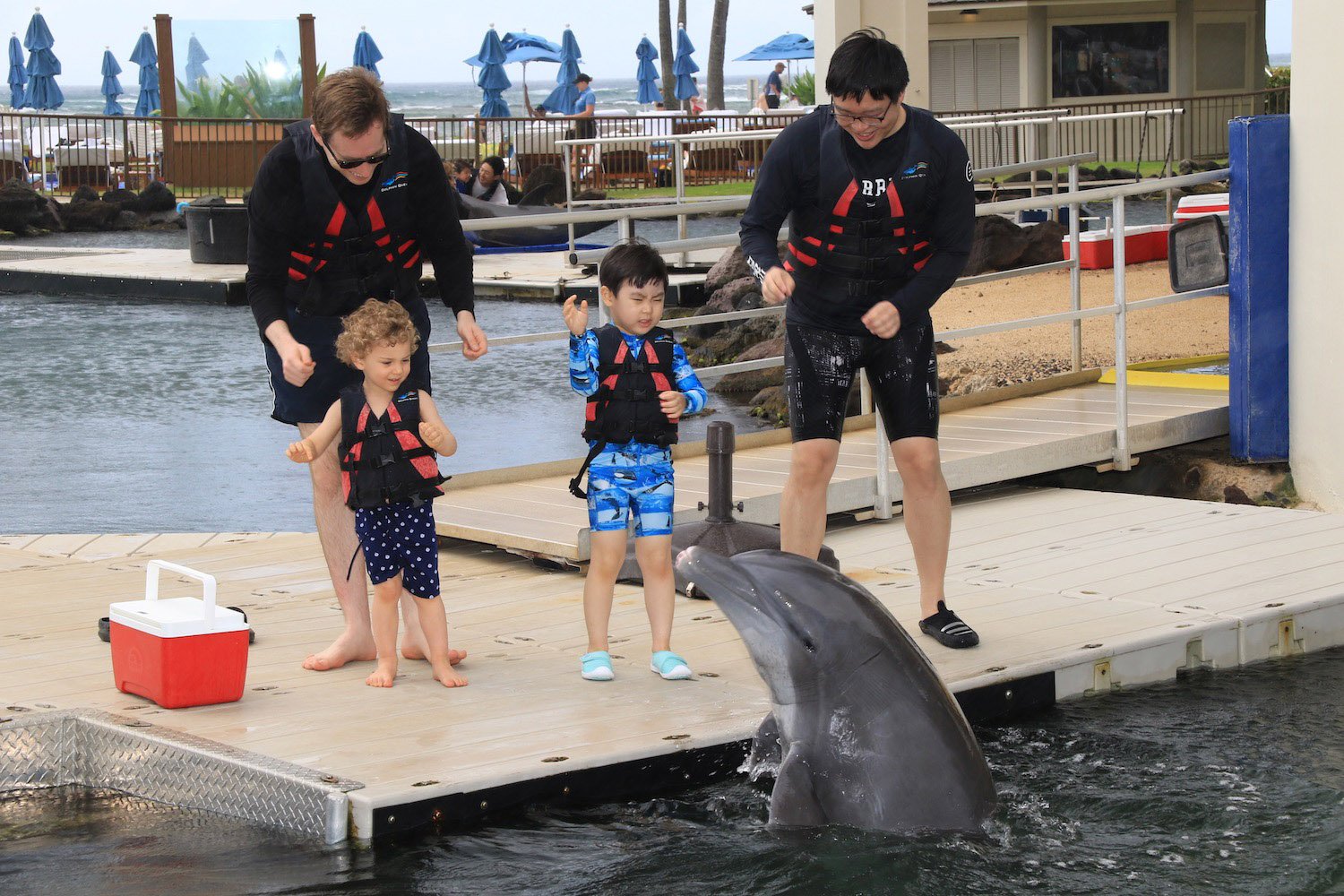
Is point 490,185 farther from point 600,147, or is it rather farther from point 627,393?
point 627,393

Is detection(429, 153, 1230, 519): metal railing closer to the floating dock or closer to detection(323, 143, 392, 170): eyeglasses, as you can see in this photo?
the floating dock

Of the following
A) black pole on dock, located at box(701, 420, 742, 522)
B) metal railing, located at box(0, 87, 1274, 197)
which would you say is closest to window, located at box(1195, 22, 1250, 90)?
metal railing, located at box(0, 87, 1274, 197)

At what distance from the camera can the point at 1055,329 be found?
13508 millimetres

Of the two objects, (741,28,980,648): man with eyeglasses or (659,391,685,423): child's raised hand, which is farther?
(741,28,980,648): man with eyeglasses

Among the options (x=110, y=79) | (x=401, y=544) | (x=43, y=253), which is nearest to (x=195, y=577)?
(x=401, y=544)

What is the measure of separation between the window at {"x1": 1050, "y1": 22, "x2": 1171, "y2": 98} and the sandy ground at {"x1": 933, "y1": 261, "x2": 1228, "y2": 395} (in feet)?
65.8

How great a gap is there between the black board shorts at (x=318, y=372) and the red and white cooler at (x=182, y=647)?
0.64 metres

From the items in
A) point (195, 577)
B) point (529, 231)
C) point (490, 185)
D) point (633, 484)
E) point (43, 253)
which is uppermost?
point (490, 185)

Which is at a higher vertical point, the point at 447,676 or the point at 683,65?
the point at 683,65

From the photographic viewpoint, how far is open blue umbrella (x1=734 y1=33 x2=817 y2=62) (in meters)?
47.6

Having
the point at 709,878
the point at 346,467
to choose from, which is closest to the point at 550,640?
the point at 346,467

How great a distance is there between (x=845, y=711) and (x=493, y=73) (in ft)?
120

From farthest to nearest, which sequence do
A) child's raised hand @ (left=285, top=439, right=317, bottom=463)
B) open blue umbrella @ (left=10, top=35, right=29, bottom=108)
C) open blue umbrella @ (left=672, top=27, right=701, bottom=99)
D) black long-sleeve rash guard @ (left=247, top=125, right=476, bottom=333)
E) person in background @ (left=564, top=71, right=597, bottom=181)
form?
open blue umbrella @ (left=10, top=35, right=29, bottom=108) < open blue umbrella @ (left=672, top=27, right=701, bottom=99) < person in background @ (left=564, top=71, right=597, bottom=181) < black long-sleeve rash guard @ (left=247, top=125, right=476, bottom=333) < child's raised hand @ (left=285, top=439, right=317, bottom=463)

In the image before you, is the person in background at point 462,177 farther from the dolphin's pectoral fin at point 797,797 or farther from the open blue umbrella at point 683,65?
the open blue umbrella at point 683,65
